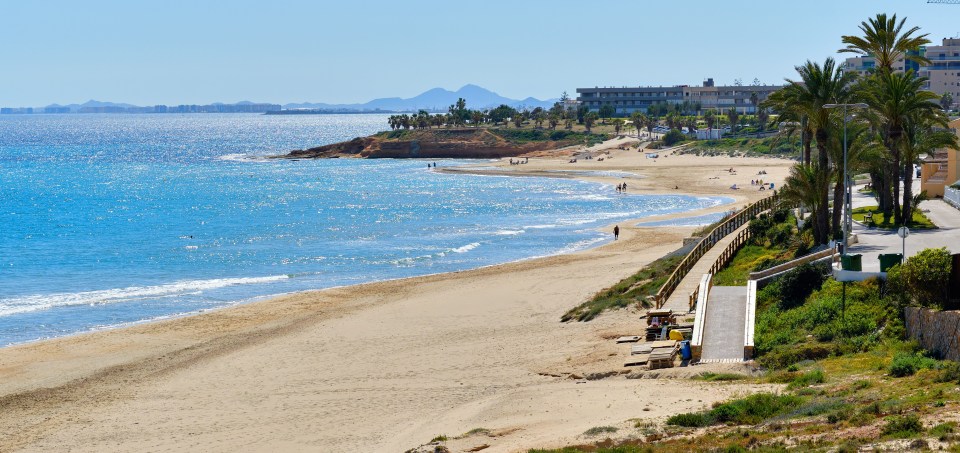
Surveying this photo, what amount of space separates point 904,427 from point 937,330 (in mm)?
6584

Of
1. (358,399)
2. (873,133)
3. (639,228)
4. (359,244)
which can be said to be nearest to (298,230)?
(359,244)

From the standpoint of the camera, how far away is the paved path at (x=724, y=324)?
2469 cm

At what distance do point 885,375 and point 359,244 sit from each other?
144ft

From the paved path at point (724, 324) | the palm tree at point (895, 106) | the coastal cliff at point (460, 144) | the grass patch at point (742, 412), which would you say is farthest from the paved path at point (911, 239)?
the coastal cliff at point (460, 144)

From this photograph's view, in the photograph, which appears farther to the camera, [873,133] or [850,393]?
[873,133]

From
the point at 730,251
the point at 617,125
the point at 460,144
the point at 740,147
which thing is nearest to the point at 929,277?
the point at 730,251

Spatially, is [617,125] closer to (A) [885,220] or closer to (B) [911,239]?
(A) [885,220]

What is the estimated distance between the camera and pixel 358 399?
25.8 meters

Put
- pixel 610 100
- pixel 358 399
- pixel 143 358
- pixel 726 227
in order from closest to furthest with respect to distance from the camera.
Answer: pixel 358 399
pixel 143 358
pixel 726 227
pixel 610 100

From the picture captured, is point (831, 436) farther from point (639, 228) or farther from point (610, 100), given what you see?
point (610, 100)

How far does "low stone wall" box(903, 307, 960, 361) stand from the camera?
67.4ft

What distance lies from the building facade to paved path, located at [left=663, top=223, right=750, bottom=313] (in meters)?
154

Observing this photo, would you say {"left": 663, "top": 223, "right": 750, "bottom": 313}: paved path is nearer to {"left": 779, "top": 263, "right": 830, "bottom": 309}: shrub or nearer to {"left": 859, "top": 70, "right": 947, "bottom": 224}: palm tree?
{"left": 779, "top": 263, "right": 830, "bottom": 309}: shrub

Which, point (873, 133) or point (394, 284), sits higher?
point (873, 133)
